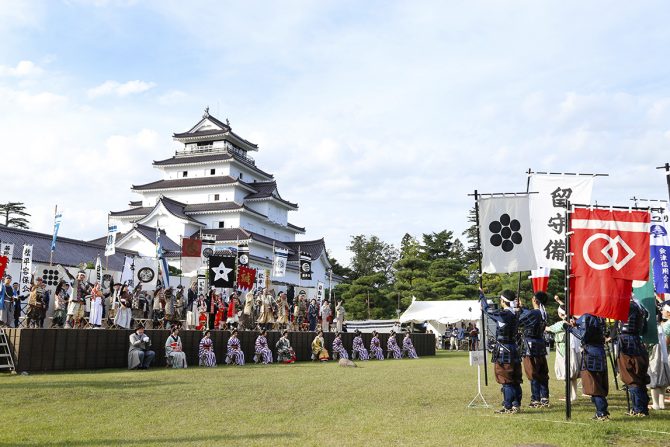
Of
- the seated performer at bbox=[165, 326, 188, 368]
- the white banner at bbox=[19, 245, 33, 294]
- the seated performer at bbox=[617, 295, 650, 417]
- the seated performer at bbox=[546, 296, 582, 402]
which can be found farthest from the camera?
the white banner at bbox=[19, 245, 33, 294]

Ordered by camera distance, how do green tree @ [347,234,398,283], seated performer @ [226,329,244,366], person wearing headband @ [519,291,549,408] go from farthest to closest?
green tree @ [347,234,398,283]
seated performer @ [226,329,244,366]
person wearing headband @ [519,291,549,408]

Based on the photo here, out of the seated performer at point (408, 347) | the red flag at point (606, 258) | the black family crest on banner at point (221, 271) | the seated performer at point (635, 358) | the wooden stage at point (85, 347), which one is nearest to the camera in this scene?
the red flag at point (606, 258)

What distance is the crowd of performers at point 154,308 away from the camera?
778 inches

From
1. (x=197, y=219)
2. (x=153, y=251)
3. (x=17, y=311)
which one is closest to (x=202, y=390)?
(x=17, y=311)

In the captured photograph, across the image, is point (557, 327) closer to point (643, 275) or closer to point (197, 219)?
point (643, 275)

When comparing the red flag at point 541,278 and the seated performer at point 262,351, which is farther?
the seated performer at point 262,351

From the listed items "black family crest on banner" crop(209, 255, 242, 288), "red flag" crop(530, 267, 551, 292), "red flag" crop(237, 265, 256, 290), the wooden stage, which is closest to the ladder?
the wooden stage

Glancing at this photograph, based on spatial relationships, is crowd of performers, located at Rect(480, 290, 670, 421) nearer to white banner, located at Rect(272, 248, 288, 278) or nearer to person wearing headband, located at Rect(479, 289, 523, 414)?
person wearing headband, located at Rect(479, 289, 523, 414)

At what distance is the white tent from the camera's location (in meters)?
36.7

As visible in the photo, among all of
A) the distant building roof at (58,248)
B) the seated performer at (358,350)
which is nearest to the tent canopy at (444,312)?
the seated performer at (358,350)

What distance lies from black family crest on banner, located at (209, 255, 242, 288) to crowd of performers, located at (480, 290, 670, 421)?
489 inches

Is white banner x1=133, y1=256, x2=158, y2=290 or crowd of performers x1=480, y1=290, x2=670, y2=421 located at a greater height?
white banner x1=133, y1=256, x2=158, y2=290

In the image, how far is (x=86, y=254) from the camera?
37562 millimetres

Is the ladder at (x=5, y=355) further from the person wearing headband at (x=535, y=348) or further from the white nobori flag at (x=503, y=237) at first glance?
the person wearing headband at (x=535, y=348)
